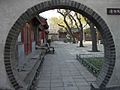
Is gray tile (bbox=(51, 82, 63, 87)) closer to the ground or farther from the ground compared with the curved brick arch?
closer to the ground

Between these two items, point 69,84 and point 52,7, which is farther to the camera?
point 69,84

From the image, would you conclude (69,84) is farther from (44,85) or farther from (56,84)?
(44,85)

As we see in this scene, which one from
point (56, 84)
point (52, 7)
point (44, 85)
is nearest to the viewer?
point (52, 7)

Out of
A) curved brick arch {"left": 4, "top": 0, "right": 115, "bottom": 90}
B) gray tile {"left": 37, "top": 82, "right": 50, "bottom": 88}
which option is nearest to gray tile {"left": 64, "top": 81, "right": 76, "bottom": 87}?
gray tile {"left": 37, "top": 82, "right": 50, "bottom": 88}

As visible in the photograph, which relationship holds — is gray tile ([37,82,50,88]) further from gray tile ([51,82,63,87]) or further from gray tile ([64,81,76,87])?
gray tile ([64,81,76,87])

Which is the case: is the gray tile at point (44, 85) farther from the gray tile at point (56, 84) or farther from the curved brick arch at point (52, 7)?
the curved brick arch at point (52, 7)

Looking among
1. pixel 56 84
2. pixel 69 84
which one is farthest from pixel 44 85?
pixel 69 84

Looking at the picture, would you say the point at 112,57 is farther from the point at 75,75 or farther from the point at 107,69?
the point at 75,75

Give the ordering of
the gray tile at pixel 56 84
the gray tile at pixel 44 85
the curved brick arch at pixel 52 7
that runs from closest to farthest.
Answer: the curved brick arch at pixel 52 7 → the gray tile at pixel 44 85 → the gray tile at pixel 56 84

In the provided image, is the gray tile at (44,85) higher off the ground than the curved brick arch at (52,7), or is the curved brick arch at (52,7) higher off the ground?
the curved brick arch at (52,7)

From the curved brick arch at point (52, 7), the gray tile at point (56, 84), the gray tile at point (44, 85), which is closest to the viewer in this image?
the curved brick arch at point (52, 7)

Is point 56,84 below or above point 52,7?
below

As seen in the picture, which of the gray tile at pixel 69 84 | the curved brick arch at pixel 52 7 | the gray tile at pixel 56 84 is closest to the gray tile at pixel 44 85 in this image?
the gray tile at pixel 56 84

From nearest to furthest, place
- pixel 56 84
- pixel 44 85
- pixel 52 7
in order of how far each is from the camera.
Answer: pixel 52 7
pixel 44 85
pixel 56 84
